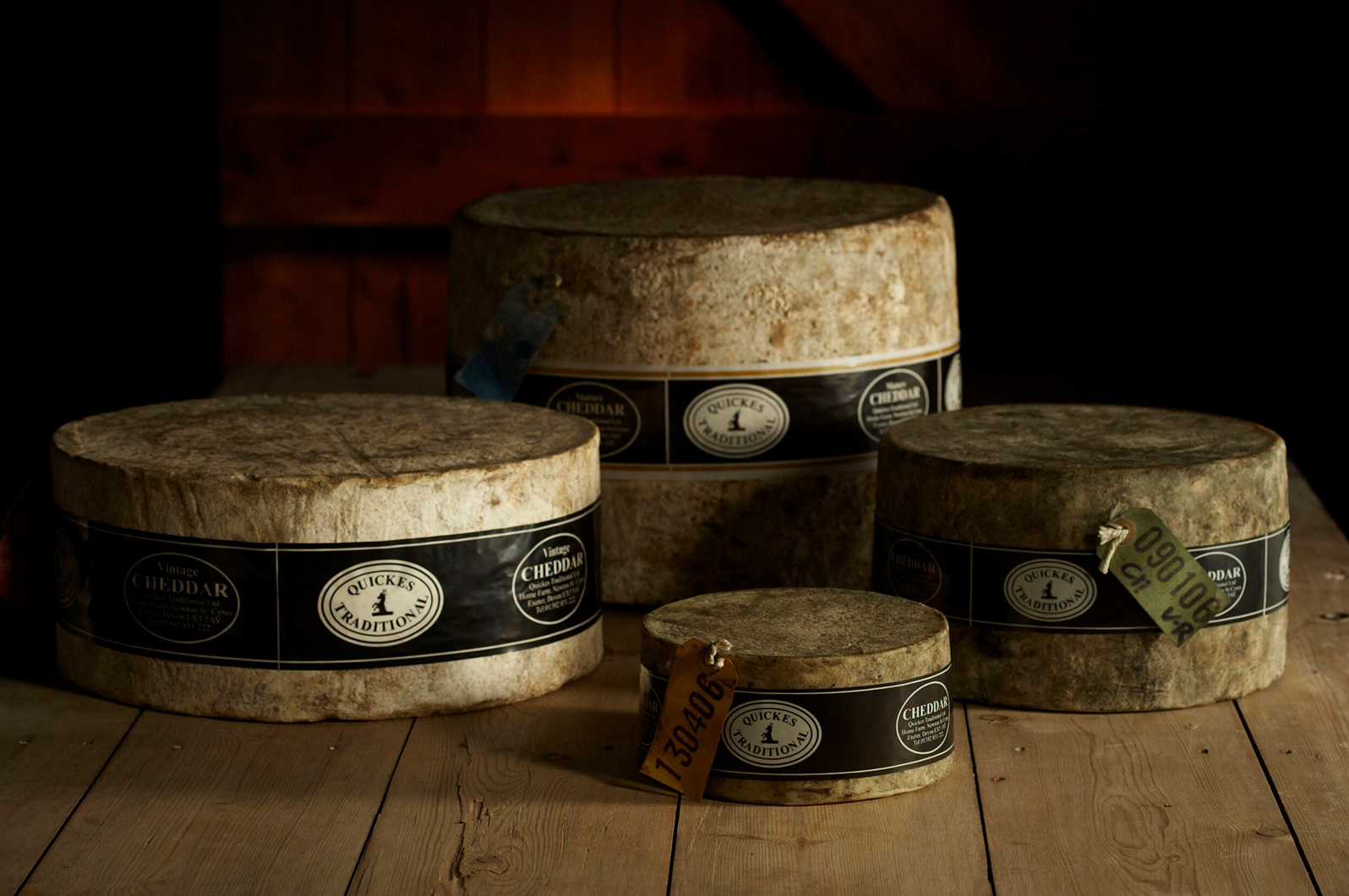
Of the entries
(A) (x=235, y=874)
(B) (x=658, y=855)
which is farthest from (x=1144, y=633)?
(A) (x=235, y=874)

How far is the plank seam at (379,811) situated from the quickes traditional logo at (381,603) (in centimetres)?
10

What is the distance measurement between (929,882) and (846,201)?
1.16 meters

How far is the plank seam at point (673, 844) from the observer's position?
60.6 inches

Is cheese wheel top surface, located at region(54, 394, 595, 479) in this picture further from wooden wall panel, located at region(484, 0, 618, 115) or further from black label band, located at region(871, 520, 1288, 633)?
wooden wall panel, located at region(484, 0, 618, 115)

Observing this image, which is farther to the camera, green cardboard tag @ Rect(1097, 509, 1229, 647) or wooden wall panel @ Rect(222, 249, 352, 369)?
wooden wall panel @ Rect(222, 249, 352, 369)

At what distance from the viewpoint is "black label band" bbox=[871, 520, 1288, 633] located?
1.89 metres

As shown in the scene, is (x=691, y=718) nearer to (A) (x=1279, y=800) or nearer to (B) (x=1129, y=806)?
(B) (x=1129, y=806)

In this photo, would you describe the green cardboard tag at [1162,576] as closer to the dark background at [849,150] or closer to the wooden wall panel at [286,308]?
the dark background at [849,150]

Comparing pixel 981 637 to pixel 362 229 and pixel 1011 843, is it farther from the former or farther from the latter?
pixel 362 229

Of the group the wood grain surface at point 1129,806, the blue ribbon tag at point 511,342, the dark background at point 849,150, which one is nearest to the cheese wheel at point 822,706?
the wood grain surface at point 1129,806

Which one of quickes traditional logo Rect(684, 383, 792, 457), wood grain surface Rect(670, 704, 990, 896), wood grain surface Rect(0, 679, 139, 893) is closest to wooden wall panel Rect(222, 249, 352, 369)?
quickes traditional logo Rect(684, 383, 792, 457)

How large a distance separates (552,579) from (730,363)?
398mm

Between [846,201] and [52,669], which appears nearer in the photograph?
[52,669]

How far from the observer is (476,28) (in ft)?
12.3
